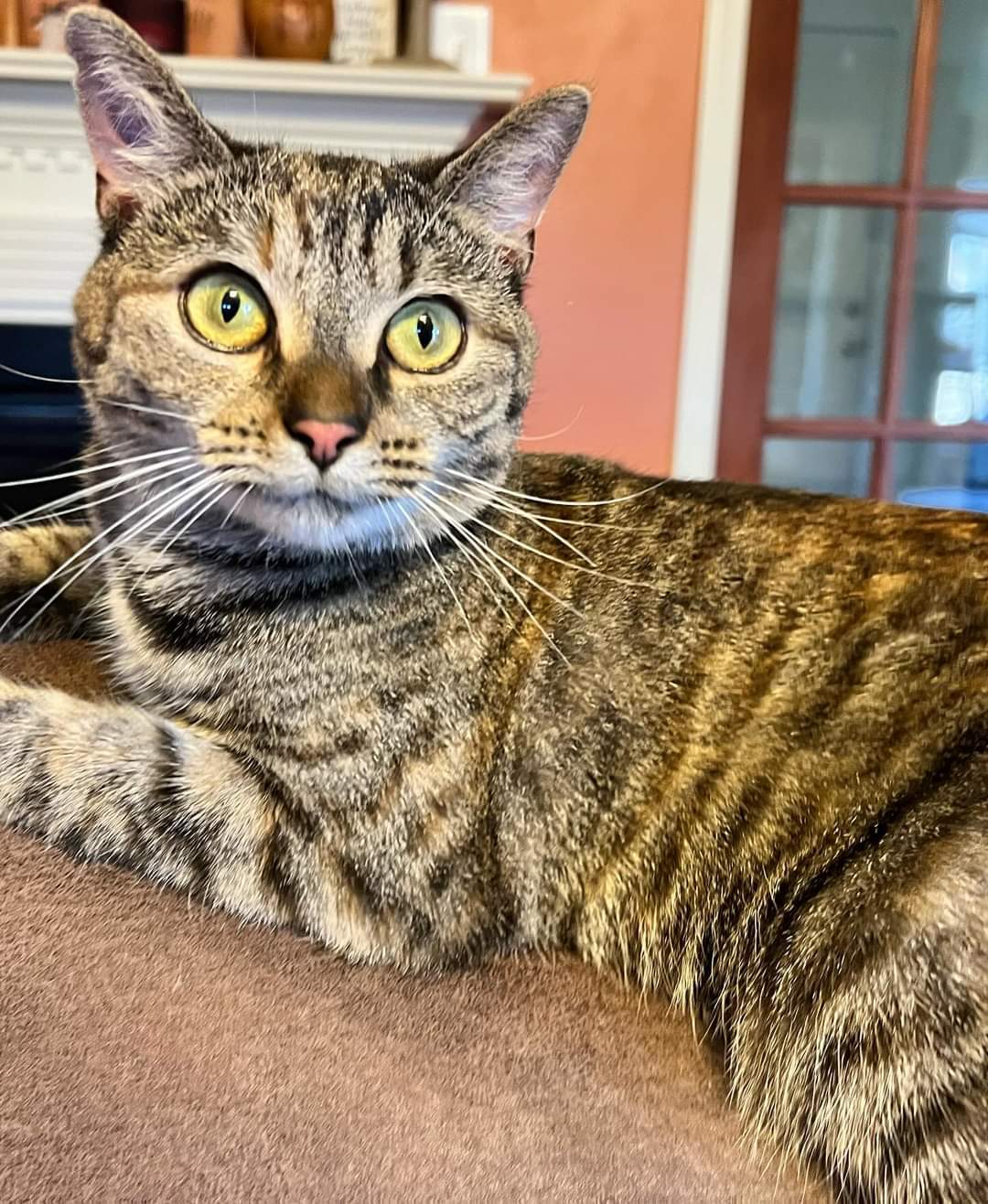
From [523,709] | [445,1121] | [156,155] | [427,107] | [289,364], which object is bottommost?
[445,1121]

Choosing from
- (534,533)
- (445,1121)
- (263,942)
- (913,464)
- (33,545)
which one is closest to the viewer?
(445,1121)

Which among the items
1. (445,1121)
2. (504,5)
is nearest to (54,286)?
(504,5)

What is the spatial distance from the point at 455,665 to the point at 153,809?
11.6 inches

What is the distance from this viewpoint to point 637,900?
0.99 meters

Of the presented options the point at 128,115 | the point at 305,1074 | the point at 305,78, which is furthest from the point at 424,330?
the point at 305,78

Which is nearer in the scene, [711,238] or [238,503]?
[238,503]

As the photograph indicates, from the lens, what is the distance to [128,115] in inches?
40.1

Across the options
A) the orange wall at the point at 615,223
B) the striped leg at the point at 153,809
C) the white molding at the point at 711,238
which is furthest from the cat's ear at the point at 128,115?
the white molding at the point at 711,238

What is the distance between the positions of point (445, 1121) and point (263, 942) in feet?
0.80

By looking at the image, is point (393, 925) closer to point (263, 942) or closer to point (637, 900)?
point (263, 942)

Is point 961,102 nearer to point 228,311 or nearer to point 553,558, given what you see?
point 553,558

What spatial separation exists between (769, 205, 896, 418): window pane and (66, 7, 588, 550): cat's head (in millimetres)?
1872

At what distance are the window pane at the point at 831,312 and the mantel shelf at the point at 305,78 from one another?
0.90m

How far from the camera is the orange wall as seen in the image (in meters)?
2.54
